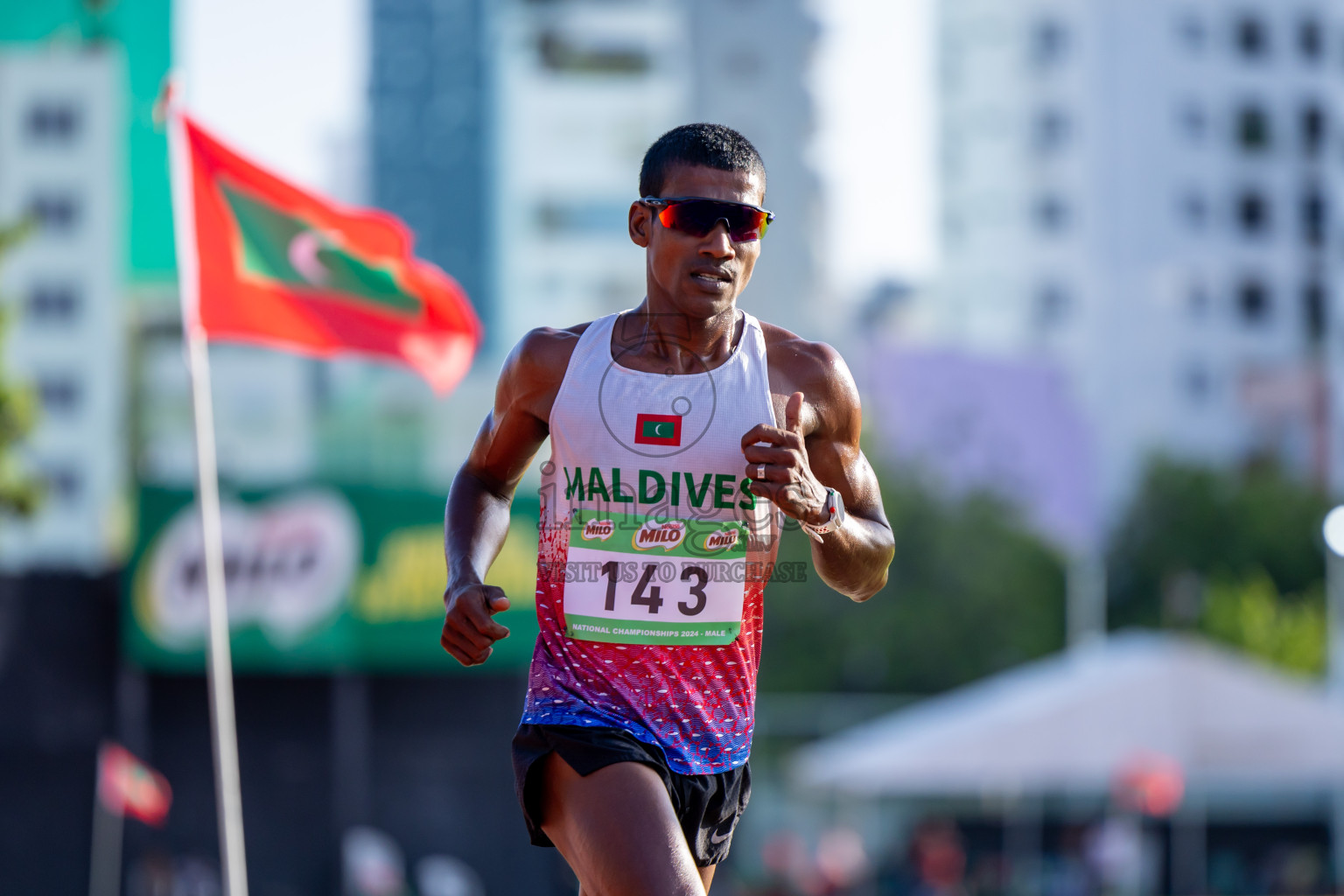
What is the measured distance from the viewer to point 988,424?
35.5m

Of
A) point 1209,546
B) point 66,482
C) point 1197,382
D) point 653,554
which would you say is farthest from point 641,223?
point 1197,382

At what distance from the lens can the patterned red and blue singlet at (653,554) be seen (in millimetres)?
3658

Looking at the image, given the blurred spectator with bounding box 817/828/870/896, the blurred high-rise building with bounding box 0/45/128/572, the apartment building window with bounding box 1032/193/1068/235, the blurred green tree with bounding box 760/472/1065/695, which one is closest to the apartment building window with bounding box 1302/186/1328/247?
the apartment building window with bounding box 1032/193/1068/235

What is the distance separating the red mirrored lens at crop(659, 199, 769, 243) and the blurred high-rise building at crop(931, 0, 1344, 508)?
176ft

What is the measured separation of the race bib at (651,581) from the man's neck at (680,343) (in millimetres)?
358

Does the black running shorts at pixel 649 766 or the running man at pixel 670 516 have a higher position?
the running man at pixel 670 516

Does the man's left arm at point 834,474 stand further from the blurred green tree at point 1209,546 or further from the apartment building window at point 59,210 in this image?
the apartment building window at point 59,210

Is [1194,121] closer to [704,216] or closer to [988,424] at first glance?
[988,424]

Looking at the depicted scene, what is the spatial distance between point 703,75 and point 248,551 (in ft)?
166

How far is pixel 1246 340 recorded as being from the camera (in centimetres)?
5816

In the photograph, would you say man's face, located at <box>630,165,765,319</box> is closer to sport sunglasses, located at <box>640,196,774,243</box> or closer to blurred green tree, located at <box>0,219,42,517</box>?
sport sunglasses, located at <box>640,196,774,243</box>

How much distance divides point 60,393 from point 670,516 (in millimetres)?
50846

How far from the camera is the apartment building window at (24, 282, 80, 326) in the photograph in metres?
50.5

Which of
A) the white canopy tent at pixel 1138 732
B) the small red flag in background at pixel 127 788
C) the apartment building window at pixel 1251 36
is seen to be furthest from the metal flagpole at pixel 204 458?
the apartment building window at pixel 1251 36
